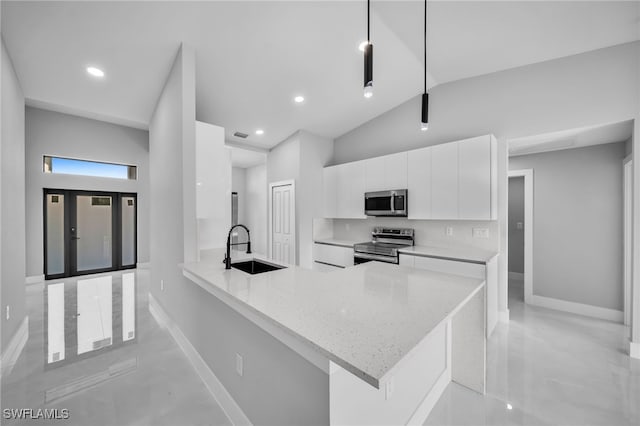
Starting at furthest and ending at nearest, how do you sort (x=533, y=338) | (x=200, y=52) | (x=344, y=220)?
1. (x=344, y=220)
2. (x=533, y=338)
3. (x=200, y=52)

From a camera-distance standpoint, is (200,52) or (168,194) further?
(168,194)

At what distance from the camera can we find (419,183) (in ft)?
11.4

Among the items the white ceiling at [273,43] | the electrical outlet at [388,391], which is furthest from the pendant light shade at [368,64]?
the electrical outlet at [388,391]

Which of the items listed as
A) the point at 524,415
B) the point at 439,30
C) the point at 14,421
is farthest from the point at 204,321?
the point at 439,30

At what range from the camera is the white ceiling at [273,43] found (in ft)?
7.20

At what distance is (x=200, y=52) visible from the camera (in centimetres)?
262

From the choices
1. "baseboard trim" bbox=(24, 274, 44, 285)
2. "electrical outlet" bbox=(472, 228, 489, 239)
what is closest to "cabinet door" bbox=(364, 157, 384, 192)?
"electrical outlet" bbox=(472, 228, 489, 239)

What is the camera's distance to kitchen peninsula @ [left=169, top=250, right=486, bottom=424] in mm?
908

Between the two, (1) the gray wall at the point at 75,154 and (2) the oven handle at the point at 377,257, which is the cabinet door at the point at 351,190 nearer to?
(2) the oven handle at the point at 377,257

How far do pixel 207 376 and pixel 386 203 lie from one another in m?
2.93

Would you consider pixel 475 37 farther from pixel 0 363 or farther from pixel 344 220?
pixel 0 363

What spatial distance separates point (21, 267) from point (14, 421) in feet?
6.40

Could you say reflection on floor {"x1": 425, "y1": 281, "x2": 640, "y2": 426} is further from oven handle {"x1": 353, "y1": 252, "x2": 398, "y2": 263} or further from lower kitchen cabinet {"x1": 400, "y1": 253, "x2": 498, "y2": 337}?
oven handle {"x1": 353, "y1": 252, "x2": 398, "y2": 263}

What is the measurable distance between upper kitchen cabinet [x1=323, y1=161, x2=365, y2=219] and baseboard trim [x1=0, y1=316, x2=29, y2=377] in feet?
13.2
